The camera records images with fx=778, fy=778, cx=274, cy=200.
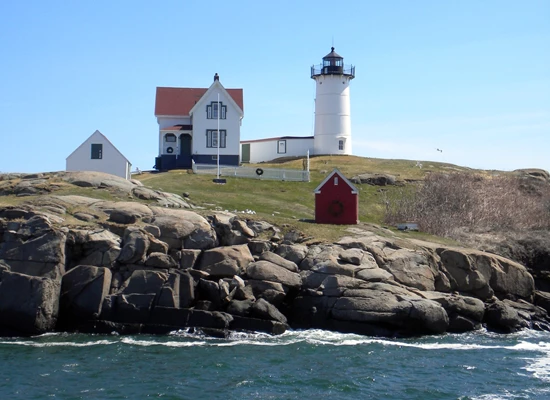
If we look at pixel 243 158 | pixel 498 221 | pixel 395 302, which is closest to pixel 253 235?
pixel 395 302

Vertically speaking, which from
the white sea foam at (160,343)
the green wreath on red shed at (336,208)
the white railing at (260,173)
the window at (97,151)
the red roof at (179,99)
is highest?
the red roof at (179,99)

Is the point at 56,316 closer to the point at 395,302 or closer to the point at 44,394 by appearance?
the point at 44,394

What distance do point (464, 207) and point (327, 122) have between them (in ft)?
74.1

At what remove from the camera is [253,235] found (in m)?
30.1

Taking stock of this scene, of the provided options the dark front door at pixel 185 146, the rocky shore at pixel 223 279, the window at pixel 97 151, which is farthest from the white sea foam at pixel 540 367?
the dark front door at pixel 185 146

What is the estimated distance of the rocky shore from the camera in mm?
25672

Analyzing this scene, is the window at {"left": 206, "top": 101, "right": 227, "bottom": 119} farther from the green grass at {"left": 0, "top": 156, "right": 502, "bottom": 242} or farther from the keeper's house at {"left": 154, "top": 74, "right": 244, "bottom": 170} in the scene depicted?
the green grass at {"left": 0, "top": 156, "right": 502, "bottom": 242}

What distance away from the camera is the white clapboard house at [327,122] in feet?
215

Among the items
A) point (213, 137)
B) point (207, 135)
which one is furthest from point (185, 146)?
point (213, 137)

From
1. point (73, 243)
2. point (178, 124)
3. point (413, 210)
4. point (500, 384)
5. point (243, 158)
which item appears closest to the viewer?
point (500, 384)

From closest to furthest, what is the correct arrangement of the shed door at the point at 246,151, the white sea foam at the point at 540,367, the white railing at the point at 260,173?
the white sea foam at the point at 540,367 < the white railing at the point at 260,173 < the shed door at the point at 246,151

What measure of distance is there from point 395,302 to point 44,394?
12.4 metres

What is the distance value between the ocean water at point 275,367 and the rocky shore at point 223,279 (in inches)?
31.3

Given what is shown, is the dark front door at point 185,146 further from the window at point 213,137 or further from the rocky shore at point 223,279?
the rocky shore at point 223,279
